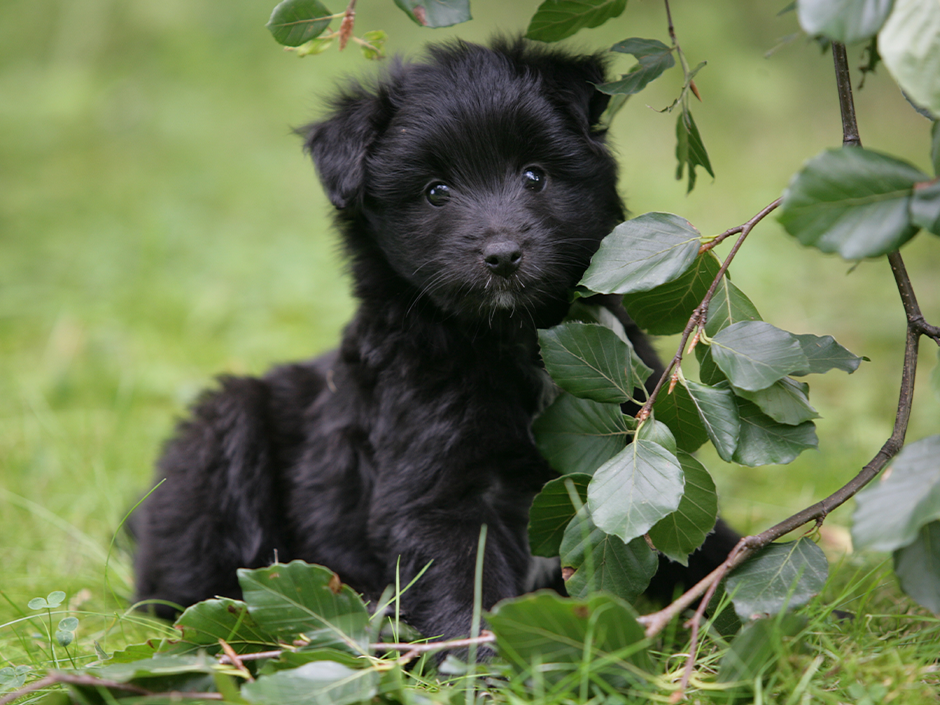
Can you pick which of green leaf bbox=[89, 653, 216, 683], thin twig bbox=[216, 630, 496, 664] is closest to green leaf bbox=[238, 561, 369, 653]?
thin twig bbox=[216, 630, 496, 664]

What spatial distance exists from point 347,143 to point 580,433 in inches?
42.5

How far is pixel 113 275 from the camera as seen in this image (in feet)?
20.2

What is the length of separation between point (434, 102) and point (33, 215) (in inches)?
Answer: 226

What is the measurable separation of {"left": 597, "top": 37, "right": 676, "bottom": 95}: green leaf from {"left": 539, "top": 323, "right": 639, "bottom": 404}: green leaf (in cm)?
63

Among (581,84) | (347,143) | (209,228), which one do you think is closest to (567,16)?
(581,84)

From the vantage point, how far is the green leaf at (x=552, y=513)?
191cm

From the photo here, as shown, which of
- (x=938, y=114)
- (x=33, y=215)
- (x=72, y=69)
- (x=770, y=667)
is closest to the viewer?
(x=938, y=114)

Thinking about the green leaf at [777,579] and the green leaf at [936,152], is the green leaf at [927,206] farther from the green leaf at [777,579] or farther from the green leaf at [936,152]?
the green leaf at [777,579]

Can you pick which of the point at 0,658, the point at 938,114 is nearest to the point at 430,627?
the point at 0,658

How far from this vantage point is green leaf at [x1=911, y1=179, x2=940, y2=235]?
1.43 m

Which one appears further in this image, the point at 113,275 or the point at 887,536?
the point at 113,275

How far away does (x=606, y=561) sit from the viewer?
1.86m

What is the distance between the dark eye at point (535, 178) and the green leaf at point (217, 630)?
1.35 metres

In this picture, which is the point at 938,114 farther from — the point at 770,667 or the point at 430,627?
the point at 430,627
